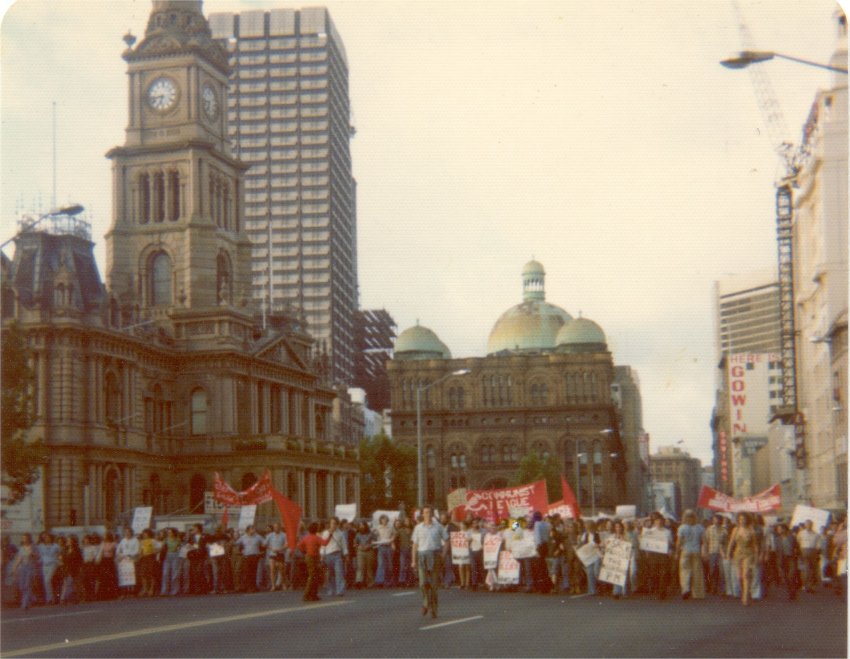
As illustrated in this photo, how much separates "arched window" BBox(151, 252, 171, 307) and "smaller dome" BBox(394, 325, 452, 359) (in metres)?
70.2

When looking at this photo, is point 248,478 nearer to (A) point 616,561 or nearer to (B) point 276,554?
(B) point 276,554

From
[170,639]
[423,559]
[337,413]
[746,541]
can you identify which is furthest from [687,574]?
[337,413]

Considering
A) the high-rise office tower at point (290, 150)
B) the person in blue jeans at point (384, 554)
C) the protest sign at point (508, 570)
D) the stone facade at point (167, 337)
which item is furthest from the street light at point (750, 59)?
the high-rise office tower at point (290, 150)

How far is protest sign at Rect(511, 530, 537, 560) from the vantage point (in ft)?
104

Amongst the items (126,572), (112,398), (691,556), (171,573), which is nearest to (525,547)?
(691,556)

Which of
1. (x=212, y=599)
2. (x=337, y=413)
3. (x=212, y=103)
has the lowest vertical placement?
(x=212, y=599)

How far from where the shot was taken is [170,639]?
768 inches

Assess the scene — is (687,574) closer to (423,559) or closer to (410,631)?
(423,559)

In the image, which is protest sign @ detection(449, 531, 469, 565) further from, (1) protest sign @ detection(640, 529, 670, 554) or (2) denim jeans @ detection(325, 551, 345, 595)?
(1) protest sign @ detection(640, 529, 670, 554)

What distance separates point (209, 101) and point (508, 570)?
59.4m

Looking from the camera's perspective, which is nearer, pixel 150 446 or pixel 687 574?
pixel 687 574

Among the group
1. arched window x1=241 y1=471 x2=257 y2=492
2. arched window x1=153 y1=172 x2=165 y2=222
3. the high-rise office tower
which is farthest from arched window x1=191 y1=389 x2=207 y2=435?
the high-rise office tower

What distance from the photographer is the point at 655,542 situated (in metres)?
30.0

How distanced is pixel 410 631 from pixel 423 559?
3305 millimetres
